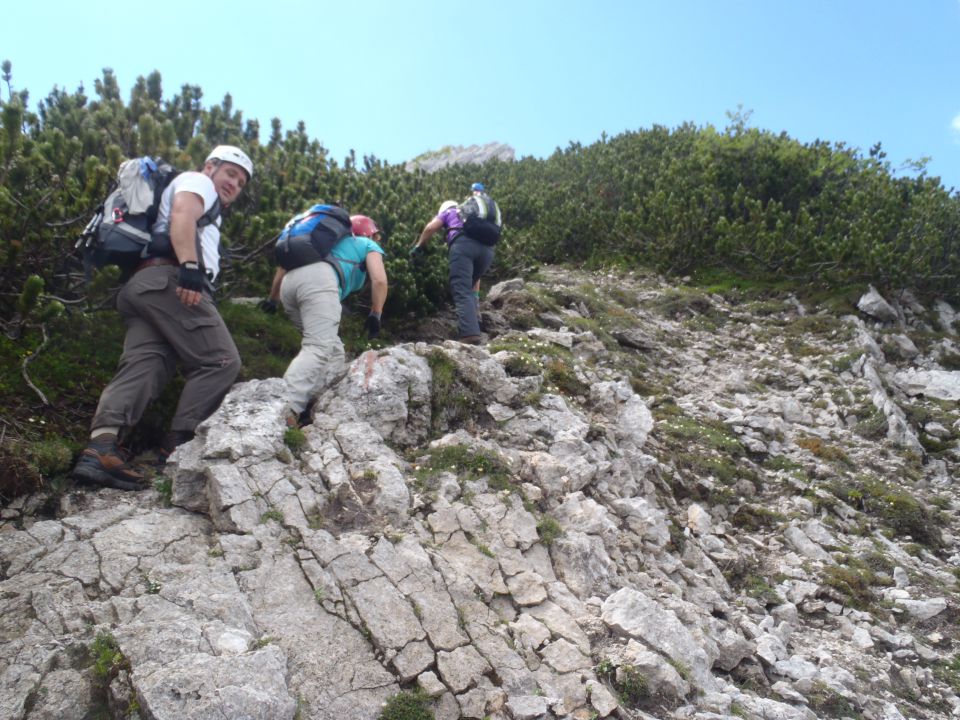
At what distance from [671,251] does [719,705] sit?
13.5 metres

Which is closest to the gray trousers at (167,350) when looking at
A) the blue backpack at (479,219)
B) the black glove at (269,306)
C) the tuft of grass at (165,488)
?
the tuft of grass at (165,488)

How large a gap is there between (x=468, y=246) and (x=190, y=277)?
4635mm

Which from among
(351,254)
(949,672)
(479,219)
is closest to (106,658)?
(351,254)

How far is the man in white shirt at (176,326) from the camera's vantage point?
529cm

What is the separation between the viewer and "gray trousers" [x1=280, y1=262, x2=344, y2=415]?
20.2 feet

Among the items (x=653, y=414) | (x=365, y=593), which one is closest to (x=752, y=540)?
(x=653, y=414)

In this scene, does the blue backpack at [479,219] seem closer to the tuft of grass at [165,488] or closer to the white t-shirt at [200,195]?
the white t-shirt at [200,195]

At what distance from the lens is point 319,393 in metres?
6.37

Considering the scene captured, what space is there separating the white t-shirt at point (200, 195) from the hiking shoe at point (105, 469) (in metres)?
1.72

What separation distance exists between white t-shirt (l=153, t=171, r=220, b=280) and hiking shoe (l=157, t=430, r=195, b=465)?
1437 mm

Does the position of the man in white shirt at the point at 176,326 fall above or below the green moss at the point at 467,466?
above

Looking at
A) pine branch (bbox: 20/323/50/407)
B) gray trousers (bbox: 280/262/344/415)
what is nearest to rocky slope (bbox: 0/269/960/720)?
gray trousers (bbox: 280/262/344/415)

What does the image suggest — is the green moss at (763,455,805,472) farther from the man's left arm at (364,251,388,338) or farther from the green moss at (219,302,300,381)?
the green moss at (219,302,300,381)

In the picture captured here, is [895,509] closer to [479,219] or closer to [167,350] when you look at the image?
[479,219]
